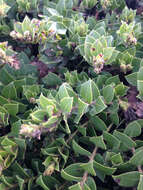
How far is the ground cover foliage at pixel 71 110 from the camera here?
143 cm

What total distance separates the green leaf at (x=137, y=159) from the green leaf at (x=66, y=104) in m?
0.43

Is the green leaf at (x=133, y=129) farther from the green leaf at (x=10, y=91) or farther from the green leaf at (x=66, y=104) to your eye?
the green leaf at (x=10, y=91)

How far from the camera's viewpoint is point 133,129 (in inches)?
60.2

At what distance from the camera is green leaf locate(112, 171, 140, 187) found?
54.6 inches

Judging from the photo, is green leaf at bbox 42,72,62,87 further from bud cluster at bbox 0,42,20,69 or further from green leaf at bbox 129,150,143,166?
green leaf at bbox 129,150,143,166

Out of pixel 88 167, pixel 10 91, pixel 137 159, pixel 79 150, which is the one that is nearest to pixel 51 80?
pixel 10 91

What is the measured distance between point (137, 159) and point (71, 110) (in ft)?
1.47

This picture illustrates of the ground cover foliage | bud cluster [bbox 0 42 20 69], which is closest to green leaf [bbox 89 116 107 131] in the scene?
the ground cover foliage

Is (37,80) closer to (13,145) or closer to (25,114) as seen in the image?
(25,114)

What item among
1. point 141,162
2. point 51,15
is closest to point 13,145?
point 141,162

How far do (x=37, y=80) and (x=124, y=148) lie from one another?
81 centimetres

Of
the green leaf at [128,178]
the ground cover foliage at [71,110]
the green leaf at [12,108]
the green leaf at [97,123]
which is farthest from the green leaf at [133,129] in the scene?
the green leaf at [12,108]

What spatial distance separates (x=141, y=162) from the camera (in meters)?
1.46

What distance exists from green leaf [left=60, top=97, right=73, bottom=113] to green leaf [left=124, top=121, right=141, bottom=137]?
39 centimetres
